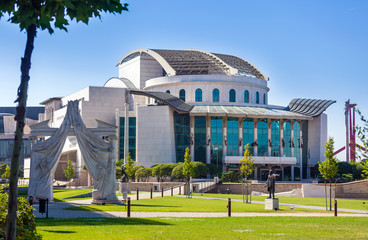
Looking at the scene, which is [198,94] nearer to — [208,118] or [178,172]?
[208,118]

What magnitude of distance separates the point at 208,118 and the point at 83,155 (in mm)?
55971

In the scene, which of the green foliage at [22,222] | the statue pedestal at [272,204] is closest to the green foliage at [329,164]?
the statue pedestal at [272,204]

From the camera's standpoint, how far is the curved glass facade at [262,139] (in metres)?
97.9

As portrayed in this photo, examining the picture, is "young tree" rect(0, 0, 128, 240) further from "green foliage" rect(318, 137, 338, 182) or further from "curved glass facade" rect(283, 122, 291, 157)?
"curved glass facade" rect(283, 122, 291, 157)

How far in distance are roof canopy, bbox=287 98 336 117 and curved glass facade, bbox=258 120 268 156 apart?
362 inches

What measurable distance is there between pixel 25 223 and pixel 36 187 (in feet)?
93.7

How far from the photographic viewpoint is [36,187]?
41375 millimetres

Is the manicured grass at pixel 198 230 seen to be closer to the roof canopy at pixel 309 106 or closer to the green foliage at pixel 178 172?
the green foliage at pixel 178 172

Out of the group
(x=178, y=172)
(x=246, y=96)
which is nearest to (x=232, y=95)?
(x=246, y=96)

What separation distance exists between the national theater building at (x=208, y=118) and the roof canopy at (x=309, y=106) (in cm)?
19

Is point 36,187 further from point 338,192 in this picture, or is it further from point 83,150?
point 338,192

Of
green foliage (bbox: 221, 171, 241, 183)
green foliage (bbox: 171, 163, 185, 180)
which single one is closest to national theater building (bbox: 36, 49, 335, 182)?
green foliage (bbox: 221, 171, 241, 183)

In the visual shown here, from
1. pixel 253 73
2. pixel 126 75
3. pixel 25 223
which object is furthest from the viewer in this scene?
pixel 126 75

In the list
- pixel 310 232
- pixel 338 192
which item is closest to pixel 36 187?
pixel 310 232
